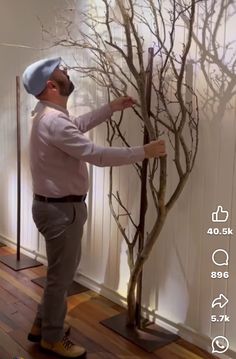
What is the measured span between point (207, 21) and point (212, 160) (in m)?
0.69

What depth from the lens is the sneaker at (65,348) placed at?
2.28 metres

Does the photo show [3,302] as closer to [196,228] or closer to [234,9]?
[196,228]

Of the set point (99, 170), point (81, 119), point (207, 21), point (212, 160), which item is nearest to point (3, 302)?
point (99, 170)

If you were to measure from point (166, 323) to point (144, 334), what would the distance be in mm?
159

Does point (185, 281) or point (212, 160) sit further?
point (185, 281)

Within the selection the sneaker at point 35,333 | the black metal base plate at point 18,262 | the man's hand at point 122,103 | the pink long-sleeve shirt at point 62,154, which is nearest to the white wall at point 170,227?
the black metal base plate at point 18,262

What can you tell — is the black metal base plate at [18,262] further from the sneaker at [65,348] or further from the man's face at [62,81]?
the man's face at [62,81]

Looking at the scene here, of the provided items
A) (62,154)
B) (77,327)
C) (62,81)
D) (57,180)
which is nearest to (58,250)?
(57,180)

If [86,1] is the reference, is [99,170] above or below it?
below

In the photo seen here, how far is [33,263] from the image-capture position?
3.64 m

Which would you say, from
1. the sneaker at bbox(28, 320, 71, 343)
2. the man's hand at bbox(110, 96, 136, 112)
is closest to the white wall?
the man's hand at bbox(110, 96, 136, 112)

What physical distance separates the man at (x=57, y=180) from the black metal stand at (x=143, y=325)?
12.5 inches


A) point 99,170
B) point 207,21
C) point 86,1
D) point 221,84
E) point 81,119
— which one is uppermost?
point 86,1

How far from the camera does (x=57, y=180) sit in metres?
2.21
